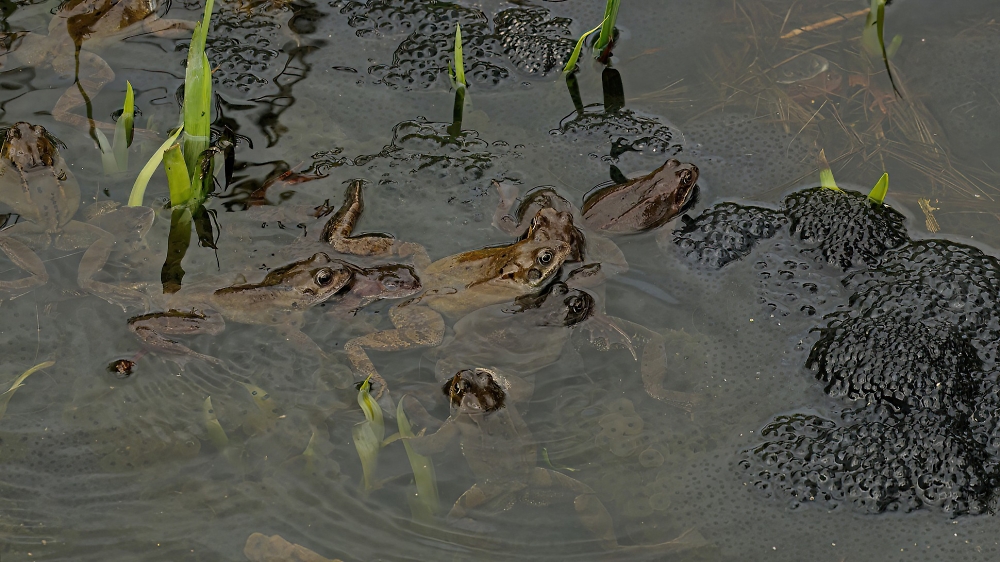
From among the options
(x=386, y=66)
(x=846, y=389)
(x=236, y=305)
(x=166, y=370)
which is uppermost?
(x=386, y=66)

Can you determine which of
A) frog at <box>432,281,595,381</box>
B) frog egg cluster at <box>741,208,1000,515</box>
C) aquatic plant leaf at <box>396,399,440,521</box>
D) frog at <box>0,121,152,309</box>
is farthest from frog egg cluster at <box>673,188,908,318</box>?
frog at <box>0,121,152,309</box>

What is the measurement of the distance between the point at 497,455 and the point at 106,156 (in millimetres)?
3140

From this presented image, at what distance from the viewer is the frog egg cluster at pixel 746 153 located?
518 cm

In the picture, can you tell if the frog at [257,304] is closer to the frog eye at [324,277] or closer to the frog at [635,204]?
the frog eye at [324,277]

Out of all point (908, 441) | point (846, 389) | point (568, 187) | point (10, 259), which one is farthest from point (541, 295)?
point (10, 259)

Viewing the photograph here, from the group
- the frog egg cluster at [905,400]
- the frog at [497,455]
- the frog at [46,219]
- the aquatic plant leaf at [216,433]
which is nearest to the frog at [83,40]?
the frog at [46,219]

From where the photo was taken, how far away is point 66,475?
4176 millimetres

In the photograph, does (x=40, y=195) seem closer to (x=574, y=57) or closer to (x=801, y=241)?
(x=574, y=57)

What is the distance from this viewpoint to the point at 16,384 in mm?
4328

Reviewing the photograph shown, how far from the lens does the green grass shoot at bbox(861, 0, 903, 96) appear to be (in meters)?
5.45

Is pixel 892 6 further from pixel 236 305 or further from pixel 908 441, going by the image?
pixel 236 305

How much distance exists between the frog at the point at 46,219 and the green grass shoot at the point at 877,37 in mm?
4906

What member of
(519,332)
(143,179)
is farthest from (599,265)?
(143,179)

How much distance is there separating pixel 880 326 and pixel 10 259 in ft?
16.5
